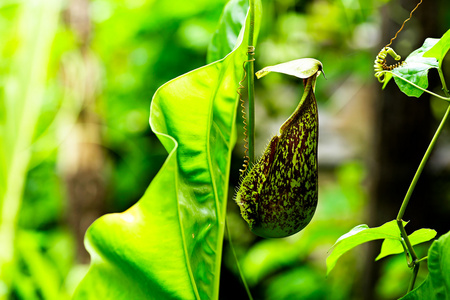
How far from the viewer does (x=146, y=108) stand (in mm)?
2041

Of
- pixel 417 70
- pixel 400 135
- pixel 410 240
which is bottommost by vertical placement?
pixel 400 135

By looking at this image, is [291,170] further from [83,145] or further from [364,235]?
[83,145]

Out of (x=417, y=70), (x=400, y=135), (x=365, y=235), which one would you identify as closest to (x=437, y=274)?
(x=365, y=235)

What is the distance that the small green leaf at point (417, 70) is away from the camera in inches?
14.1

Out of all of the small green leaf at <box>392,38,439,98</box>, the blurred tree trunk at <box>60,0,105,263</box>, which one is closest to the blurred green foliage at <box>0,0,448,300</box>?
the blurred tree trunk at <box>60,0,105,263</box>

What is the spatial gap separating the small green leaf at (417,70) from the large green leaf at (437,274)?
13cm

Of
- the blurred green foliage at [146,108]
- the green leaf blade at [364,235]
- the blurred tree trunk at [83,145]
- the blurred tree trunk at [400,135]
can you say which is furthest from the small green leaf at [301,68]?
the blurred tree trunk at [83,145]

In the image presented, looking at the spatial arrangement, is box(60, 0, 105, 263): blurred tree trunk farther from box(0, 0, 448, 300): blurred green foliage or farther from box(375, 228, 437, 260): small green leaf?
box(375, 228, 437, 260): small green leaf

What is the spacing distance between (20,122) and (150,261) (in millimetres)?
1281

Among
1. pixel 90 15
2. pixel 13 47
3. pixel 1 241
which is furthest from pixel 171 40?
pixel 1 241

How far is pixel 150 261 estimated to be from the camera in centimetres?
40

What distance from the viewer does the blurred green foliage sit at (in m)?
1.55

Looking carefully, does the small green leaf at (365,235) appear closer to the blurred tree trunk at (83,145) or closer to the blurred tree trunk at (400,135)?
the blurred tree trunk at (400,135)

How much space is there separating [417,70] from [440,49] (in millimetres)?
24
